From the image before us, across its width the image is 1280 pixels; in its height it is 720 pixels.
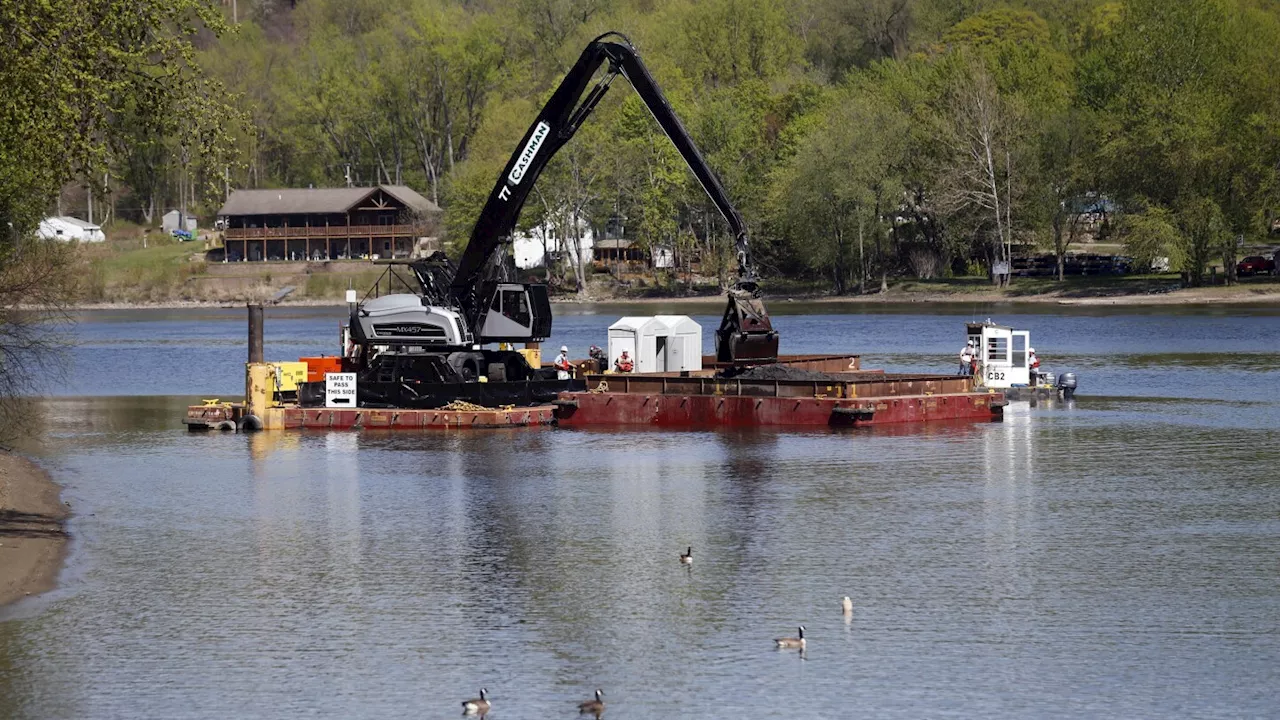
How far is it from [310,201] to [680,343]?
357ft

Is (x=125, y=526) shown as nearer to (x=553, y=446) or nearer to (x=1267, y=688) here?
(x=553, y=446)

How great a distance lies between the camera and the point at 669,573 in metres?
28.5

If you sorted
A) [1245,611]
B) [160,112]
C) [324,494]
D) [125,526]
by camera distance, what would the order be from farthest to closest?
[324,494]
[125,526]
[160,112]
[1245,611]

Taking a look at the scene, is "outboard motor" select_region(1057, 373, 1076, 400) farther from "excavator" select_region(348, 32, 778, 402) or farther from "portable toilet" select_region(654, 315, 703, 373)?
"excavator" select_region(348, 32, 778, 402)

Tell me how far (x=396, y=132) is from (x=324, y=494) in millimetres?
135300

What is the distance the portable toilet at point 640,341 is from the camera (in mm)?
53688

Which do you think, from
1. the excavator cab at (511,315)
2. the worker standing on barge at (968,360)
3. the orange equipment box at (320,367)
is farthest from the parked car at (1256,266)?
the orange equipment box at (320,367)

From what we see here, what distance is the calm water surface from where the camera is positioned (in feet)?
70.6

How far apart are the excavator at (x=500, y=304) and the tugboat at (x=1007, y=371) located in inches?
369

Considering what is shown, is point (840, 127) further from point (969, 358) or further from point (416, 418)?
point (416, 418)

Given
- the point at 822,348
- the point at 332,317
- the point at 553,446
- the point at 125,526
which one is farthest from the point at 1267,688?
the point at 332,317

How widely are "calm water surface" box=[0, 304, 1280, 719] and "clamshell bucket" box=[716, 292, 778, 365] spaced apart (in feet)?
8.65

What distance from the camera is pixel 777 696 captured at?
69.1ft

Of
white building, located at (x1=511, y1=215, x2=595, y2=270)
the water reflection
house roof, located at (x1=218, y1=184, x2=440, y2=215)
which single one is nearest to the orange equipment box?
the water reflection
